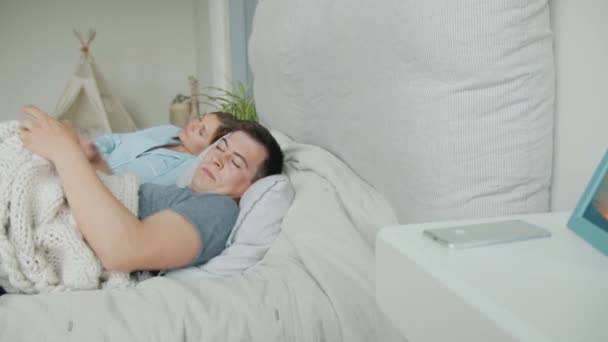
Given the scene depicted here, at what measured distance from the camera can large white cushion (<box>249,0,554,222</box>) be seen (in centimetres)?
68

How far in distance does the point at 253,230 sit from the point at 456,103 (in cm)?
50

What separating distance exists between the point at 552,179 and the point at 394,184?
0.26 m

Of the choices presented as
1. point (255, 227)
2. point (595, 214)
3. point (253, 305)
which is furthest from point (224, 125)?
point (595, 214)

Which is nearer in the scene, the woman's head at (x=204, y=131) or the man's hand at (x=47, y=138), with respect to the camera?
the man's hand at (x=47, y=138)

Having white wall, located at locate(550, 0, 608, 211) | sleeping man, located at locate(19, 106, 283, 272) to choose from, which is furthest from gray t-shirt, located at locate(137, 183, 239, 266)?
white wall, located at locate(550, 0, 608, 211)

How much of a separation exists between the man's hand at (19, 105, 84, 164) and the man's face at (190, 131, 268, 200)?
0.32 meters

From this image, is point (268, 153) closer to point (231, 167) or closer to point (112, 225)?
point (231, 167)

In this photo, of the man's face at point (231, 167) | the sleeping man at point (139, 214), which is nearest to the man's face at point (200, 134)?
the man's face at point (231, 167)

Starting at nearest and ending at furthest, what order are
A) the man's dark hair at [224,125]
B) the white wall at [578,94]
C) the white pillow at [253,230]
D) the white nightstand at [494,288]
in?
the white nightstand at [494,288] → the white wall at [578,94] → the white pillow at [253,230] → the man's dark hair at [224,125]

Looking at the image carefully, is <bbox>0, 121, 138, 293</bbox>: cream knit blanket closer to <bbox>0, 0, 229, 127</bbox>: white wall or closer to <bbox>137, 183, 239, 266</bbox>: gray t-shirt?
<bbox>137, 183, 239, 266</bbox>: gray t-shirt

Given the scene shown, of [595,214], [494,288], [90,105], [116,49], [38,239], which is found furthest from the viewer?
[116,49]

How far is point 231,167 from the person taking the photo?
122 cm

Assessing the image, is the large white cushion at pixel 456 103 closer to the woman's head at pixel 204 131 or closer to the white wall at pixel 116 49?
the woman's head at pixel 204 131

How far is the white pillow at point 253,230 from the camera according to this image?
933 millimetres
